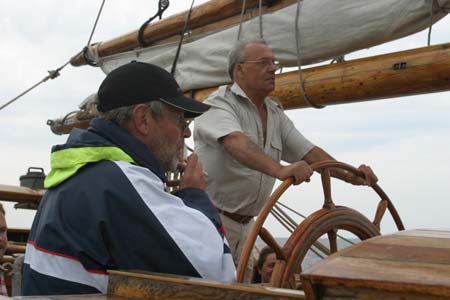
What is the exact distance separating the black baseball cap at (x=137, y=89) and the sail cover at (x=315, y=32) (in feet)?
7.81

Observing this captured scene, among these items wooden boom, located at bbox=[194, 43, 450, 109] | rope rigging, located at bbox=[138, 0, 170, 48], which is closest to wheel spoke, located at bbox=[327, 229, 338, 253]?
wooden boom, located at bbox=[194, 43, 450, 109]

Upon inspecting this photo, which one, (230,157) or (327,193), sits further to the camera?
(230,157)

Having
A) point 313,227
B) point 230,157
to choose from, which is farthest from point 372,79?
point 313,227

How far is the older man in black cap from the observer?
194 cm

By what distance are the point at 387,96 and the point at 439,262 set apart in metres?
3.21

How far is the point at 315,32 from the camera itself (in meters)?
4.87

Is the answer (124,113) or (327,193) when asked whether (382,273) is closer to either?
(124,113)

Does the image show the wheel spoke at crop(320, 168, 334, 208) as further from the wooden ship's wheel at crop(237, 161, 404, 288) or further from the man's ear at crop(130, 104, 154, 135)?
the man's ear at crop(130, 104, 154, 135)

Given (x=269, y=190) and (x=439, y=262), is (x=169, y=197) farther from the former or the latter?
(x=269, y=190)

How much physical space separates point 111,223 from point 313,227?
947 mm

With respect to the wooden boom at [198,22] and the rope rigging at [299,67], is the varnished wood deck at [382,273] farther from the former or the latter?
the wooden boom at [198,22]

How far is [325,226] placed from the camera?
108 inches

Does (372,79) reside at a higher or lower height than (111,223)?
higher

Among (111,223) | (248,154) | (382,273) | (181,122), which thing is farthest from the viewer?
(248,154)
